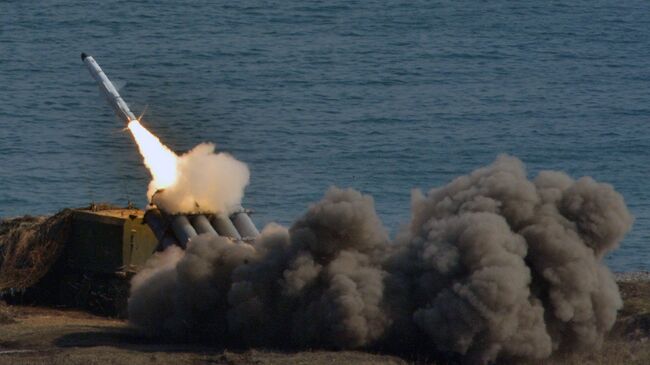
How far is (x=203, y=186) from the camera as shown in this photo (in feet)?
96.6

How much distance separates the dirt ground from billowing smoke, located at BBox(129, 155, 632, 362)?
50 cm

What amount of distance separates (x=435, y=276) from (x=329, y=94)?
120ft

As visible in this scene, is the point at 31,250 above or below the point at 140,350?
below

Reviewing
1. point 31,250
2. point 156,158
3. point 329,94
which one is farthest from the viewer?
point 329,94

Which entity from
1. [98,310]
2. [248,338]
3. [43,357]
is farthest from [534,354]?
[98,310]

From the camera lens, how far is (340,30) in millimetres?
70625

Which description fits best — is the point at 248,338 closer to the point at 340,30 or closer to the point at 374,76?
the point at 374,76

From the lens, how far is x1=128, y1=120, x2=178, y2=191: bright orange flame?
30.7 meters

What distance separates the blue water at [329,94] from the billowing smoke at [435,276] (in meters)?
15.6

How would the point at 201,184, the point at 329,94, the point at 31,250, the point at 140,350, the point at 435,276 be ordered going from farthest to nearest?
the point at 329,94 < the point at 31,250 < the point at 201,184 < the point at 435,276 < the point at 140,350

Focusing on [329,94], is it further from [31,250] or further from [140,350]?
[140,350]

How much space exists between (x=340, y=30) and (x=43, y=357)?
47.4 meters

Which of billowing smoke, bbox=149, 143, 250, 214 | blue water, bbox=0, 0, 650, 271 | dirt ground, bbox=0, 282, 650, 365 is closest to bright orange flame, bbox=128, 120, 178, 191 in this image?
billowing smoke, bbox=149, 143, 250, 214

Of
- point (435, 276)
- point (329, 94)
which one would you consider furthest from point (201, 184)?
point (329, 94)
